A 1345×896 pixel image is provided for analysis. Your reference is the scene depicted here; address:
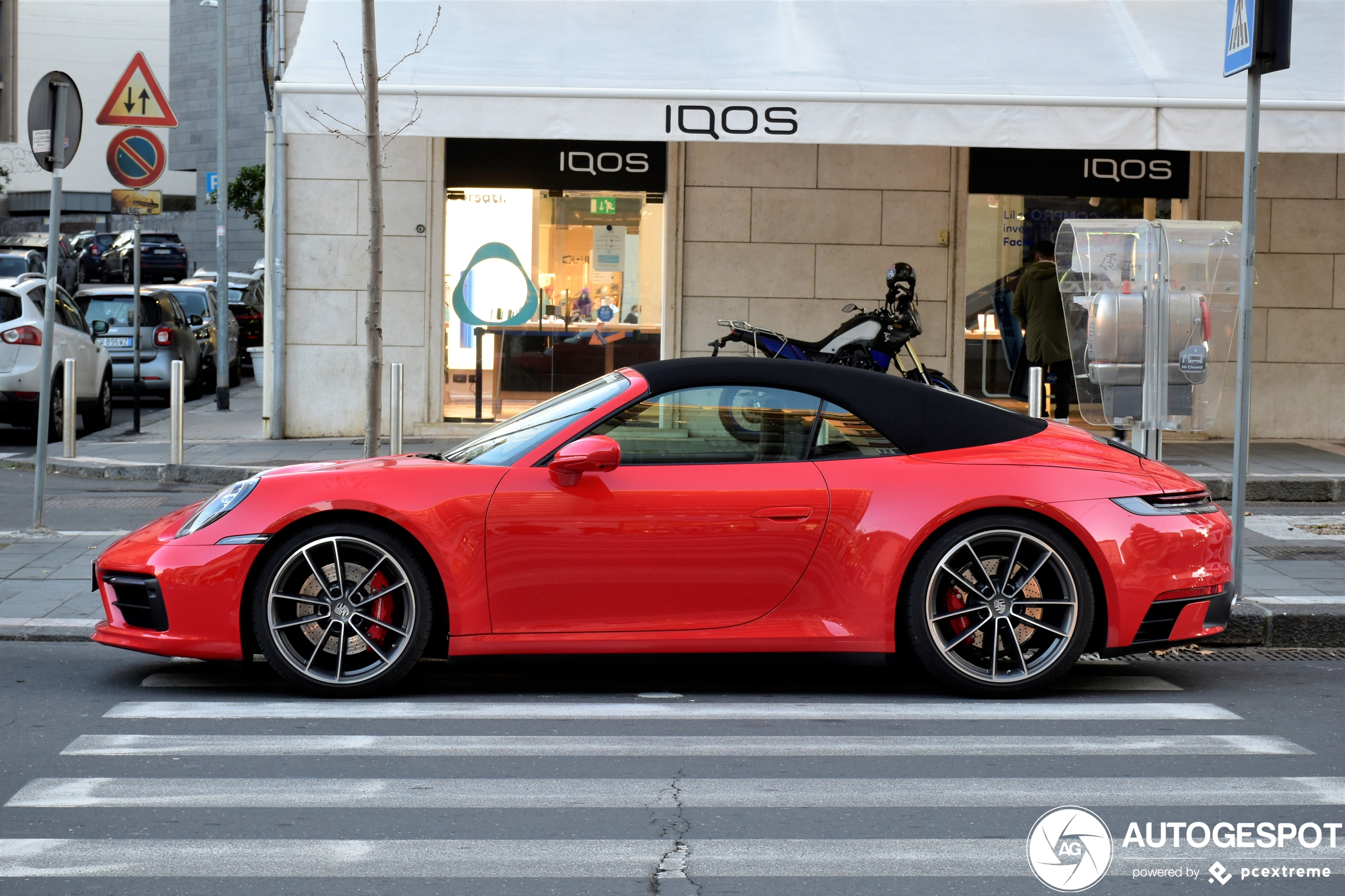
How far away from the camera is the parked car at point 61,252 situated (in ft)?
100

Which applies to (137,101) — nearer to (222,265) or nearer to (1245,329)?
(222,265)

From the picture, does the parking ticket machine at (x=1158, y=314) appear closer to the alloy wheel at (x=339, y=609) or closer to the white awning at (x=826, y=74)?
the white awning at (x=826, y=74)

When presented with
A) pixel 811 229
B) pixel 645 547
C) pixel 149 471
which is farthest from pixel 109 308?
pixel 645 547

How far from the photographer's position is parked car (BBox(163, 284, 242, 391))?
22156 mm

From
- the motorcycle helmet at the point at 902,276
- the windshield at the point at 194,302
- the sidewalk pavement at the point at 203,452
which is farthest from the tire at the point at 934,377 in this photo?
the windshield at the point at 194,302

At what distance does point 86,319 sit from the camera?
1886 centimetres

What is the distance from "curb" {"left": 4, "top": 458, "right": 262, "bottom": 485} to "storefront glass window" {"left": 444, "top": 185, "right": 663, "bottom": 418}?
2.74m

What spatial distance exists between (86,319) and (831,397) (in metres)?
15.4

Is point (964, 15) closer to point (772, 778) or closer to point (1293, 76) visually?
point (1293, 76)

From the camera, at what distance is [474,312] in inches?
563

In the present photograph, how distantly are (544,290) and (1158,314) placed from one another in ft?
23.6

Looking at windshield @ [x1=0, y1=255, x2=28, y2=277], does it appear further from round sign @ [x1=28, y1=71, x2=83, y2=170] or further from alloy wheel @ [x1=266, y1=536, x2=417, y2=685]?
alloy wheel @ [x1=266, y1=536, x2=417, y2=685]

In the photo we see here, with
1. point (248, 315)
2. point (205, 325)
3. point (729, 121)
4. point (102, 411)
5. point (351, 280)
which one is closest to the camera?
point (729, 121)

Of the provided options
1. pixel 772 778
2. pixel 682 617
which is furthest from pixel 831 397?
pixel 772 778
